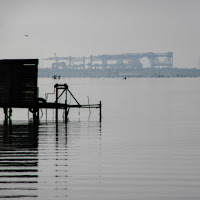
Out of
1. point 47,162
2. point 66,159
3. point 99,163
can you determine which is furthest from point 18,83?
point 99,163

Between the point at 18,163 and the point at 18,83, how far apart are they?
1728 cm

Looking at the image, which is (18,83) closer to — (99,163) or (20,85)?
(20,85)

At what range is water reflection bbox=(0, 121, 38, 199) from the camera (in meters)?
11.8

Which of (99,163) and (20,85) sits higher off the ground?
(20,85)

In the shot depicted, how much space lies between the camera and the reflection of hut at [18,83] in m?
32.0

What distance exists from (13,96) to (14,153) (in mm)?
14950

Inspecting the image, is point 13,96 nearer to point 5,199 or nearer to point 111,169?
point 111,169

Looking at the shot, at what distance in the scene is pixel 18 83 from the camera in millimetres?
32406

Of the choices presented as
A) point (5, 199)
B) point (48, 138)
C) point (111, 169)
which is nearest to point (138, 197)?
point (5, 199)

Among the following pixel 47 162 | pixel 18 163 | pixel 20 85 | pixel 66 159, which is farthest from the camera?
pixel 20 85

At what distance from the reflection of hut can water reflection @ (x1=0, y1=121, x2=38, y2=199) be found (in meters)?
6.36

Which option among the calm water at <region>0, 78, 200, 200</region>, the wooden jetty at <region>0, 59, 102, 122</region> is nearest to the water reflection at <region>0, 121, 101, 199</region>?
the calm water at <region>0, 78, 200, 200</region>

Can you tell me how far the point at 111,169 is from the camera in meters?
14.8

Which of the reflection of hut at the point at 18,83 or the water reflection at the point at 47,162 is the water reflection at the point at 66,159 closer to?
the water reflection at the point at 47,162
